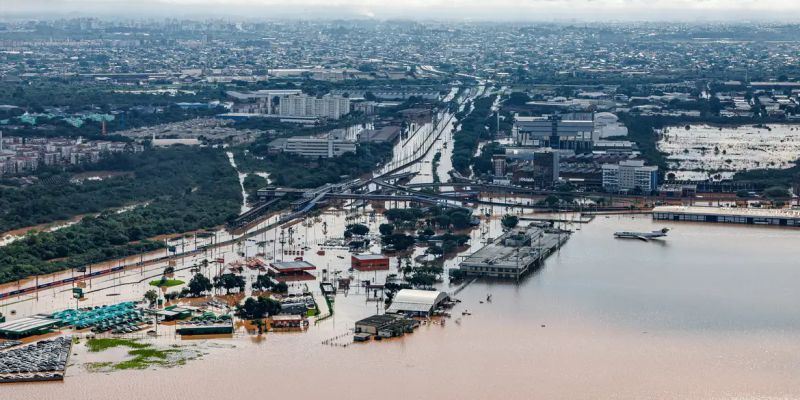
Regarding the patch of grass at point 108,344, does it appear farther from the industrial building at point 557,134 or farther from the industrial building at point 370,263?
the industrial building at point 557,134

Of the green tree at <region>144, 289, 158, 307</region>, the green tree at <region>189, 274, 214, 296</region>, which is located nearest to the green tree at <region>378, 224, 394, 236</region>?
the green tree at <region>189, 274, 214, 296</region>

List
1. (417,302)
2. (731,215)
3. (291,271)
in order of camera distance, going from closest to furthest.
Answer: (417,302) → (291,271) → (731,215)

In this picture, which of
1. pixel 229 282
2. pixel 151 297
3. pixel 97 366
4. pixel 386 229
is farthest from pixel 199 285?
pixel 386 229

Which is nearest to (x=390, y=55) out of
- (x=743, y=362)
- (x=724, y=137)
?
(x=724, y=137)

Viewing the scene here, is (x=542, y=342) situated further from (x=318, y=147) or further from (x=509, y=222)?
(x=318, y=147)

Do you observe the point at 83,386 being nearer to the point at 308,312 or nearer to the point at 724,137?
the point at 308,312

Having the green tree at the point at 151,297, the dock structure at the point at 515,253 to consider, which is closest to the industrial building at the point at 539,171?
the dock structure at the point at 515,253

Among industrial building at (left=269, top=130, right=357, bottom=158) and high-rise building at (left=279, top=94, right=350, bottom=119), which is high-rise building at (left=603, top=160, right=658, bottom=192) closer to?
industrial building at (left=269, top=130, right=357, bottom=158)
